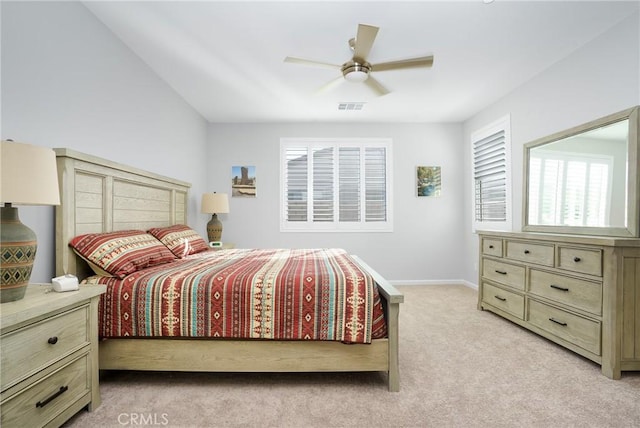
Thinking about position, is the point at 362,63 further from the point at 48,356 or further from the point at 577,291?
the point at 48,356

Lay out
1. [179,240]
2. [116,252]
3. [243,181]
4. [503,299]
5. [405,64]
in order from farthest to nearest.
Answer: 1. [243,181]
2. [503,299]
3. [179,240]
4. [405,64]
5. [116,252]

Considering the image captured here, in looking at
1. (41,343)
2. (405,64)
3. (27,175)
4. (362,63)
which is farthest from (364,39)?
(41,343)

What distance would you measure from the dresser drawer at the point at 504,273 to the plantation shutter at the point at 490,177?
88 centimetres

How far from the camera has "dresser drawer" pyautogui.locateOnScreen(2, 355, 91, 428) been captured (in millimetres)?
1201

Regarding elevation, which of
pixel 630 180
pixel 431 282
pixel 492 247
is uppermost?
pixel 630 180

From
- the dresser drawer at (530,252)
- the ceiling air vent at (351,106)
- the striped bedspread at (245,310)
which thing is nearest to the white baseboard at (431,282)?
the dresser drawer at (530,252)

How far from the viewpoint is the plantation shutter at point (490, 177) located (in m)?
3.87

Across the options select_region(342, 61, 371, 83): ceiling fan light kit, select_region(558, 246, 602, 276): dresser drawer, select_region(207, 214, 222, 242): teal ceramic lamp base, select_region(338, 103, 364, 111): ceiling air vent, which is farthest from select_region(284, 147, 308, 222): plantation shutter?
select_region(558, 246, 602, 276): dresser drawer

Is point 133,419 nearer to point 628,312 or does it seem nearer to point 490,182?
point 628,312

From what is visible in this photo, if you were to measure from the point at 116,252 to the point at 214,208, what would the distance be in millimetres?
2038

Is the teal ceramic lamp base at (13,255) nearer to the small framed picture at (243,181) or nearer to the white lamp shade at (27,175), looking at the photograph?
the white lamp shade at (27,175)

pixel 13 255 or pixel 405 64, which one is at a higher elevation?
pixel 405 64

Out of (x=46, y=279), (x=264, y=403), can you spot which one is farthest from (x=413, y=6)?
(x=46, y=279)

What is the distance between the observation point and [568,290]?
2318 millimetres
